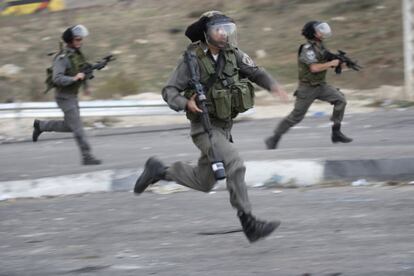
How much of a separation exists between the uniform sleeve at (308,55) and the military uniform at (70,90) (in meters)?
2.51

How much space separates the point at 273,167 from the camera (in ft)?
31.0

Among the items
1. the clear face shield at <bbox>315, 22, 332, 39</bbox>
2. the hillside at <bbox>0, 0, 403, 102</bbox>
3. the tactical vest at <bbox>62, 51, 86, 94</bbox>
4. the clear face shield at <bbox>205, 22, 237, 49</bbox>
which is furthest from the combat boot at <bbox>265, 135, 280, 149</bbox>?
the hillside at <bbox>0, 0, 403, 102</bbox>

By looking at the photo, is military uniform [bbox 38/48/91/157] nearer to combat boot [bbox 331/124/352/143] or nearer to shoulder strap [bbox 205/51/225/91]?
combat boot [bbox 331/124/352/143]

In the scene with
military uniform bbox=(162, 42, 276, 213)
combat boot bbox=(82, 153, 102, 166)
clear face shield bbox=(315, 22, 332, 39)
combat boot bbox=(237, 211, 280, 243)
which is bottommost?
combat boot bbox=(82, 153, 102, 166)

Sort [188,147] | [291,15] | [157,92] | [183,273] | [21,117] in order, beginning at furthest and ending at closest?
[291,15] < [157,92] < [21,117] < [188,147] < [183,273]

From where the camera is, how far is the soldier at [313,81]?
10.9 meters

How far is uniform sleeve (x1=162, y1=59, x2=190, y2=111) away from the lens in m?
6.45

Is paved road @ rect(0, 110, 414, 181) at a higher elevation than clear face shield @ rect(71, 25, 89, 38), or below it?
below

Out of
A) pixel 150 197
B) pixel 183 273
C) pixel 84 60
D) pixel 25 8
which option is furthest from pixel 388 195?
pixel 25 8

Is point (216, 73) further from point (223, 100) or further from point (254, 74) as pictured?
point (254, 74)

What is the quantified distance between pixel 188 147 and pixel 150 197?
3833mm

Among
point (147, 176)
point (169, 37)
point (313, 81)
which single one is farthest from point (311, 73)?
point (169, 37)

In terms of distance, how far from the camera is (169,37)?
84.3ft

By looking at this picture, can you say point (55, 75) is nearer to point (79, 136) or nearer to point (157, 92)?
point (79, 136)
